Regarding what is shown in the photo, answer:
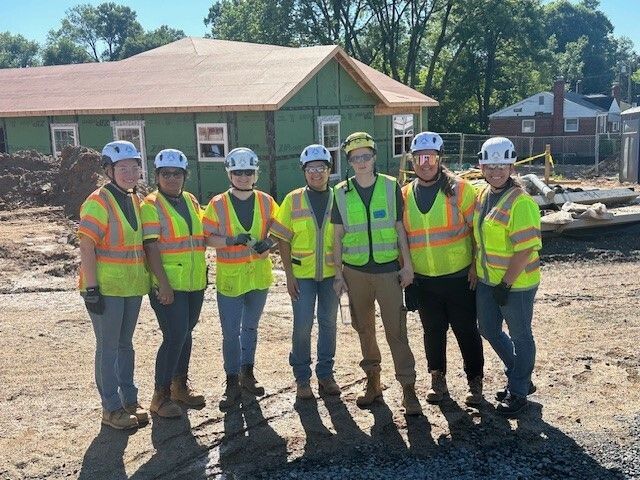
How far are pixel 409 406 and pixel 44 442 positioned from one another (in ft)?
8.56

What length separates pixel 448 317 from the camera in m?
5.24

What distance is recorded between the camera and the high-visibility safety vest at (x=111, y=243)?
455cm

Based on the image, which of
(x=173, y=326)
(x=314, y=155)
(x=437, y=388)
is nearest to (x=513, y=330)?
(x=437, y=388)

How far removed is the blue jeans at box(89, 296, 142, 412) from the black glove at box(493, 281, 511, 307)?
2532 millimetres

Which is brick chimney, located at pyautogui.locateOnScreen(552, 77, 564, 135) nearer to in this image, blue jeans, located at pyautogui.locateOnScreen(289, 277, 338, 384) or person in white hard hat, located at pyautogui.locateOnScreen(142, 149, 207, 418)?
blue jeans, located at pyautogui.locateOnScreen(289, 277, 338, 384)

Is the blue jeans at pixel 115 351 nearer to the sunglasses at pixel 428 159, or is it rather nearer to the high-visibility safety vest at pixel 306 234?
the high-visibility safety vest at pixel 306 234

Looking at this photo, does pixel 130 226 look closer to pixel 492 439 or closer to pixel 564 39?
pixel 492 439

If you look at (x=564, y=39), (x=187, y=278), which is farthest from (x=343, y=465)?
(x=564, y=39)

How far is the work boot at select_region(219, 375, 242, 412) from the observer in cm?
526

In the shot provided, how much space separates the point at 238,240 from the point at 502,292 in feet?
6.38

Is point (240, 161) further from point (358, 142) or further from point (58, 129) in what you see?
point (58, 129)

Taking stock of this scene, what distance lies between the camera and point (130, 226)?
4684 millimetres

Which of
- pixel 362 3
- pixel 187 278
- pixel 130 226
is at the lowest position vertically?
pixel 187 278

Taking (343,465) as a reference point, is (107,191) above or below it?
above
